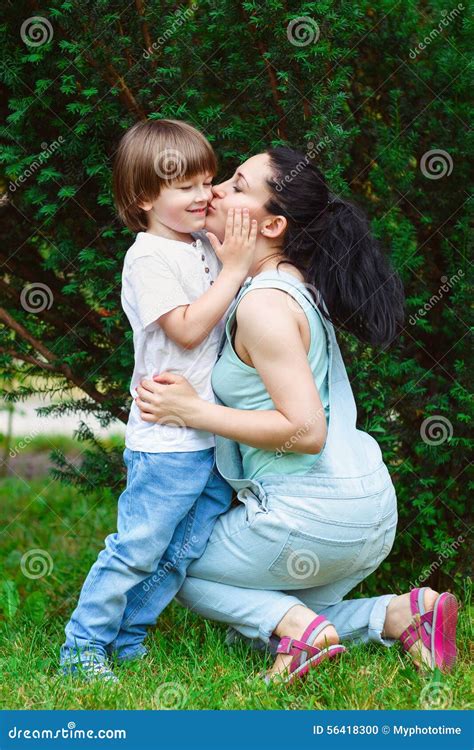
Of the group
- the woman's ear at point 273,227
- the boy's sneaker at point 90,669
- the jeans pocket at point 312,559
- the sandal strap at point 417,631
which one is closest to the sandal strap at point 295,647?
the jeans pocket at point 312,559

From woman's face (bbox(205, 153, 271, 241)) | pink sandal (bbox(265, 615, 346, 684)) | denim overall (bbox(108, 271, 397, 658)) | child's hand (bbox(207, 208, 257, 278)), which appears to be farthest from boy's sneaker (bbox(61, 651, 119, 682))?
woman's face (bbox(205, 153, 271, 241))

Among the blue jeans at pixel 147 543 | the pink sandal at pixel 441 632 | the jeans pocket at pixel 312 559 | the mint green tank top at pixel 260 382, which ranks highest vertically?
the mint green tank top at pixel 260 382

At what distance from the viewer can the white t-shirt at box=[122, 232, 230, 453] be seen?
8.80 feet

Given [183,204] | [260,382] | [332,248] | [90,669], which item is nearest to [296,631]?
[90,669]

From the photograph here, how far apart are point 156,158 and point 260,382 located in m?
0.71

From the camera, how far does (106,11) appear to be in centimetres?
302

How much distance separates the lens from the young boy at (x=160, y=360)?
2.72 meters

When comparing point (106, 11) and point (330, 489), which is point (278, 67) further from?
point (330, 489)

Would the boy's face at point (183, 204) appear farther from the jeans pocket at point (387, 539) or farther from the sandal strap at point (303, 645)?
the sandal strap at point (303, 645)

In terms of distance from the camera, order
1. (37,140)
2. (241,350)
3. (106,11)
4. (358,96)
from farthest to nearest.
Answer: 1. (358,96)
2. (37,140)
3. (106,11)
4. (241,350)

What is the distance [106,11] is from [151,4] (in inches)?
6.0

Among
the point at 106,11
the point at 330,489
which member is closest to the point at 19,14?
the point at 106,11

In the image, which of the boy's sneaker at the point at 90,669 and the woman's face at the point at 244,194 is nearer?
the boy's sneaker at the point at 90,669

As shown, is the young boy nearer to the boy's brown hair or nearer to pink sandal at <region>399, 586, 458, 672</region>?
the boy's brown hair
